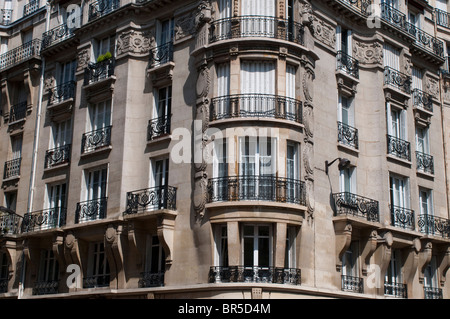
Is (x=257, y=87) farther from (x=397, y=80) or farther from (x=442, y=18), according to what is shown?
(x=442, y=18)

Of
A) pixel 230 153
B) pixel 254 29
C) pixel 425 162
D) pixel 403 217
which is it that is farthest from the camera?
pixel 425 162

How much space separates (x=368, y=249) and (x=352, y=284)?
136 centimetres

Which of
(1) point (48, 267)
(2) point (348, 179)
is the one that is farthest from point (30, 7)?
(2) point (348, 179)

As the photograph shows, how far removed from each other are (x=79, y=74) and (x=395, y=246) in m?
13.9

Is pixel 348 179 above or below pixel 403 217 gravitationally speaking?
above

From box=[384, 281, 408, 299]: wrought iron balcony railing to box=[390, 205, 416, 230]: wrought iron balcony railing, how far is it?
84.5 inches

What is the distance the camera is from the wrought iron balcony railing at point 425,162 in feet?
87.8

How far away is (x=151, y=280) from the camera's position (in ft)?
72.4

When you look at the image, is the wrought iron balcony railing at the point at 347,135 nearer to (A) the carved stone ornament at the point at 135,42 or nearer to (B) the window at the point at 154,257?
(B) the window at the point at 154,257

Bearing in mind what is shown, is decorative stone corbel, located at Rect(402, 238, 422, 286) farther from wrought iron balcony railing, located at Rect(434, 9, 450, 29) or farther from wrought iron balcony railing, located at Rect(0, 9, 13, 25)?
wrought iron balcony railing, located at Rect(0, 9, 13, 25)

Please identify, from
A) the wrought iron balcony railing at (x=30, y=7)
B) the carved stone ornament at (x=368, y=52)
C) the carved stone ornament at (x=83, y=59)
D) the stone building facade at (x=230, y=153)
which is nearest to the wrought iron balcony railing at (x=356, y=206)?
the stone building facade at (x=230, y=153)

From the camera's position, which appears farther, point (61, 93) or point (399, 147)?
point (61, 93)

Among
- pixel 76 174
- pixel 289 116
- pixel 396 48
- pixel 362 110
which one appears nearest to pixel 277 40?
pixel 289 116

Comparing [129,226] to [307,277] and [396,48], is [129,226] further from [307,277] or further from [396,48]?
[396,48]
